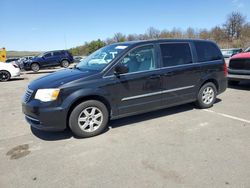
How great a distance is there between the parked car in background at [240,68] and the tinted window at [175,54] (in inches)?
143

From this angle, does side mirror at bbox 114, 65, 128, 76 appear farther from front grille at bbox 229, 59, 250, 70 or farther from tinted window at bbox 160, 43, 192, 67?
front grille at bbox 229, 59, 250, 70

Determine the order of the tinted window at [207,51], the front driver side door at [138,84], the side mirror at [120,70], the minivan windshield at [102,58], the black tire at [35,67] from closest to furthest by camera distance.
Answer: the side mirror at [120,70], the front driver side door at [138,84], the minivan windshield at [102,58], the tinted window at [207,51], the black tire at [35,67]

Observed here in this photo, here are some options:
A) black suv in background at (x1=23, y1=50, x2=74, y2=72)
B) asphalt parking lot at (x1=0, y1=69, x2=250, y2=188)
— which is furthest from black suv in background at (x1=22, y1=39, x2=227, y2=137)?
black suv in background at (x1=23, y1=50, x2=74, y2=72)

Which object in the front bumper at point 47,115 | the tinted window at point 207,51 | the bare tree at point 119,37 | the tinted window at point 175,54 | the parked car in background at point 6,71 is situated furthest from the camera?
the bare tree at point 119,37

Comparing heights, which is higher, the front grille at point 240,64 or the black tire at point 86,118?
the front grille at point 240,64

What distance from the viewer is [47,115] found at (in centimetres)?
416

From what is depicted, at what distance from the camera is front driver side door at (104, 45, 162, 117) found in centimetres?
471

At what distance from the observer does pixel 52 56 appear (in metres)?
23.6

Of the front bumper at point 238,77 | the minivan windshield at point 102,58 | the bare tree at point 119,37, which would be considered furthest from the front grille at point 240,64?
the bare tree at point 119,37

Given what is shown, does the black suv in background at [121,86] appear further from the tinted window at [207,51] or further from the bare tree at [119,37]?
the bare tree at [119,37]

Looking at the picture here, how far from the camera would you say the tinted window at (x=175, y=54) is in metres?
5.29

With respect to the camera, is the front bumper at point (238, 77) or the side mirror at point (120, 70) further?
the front bumper at point (238, 77)

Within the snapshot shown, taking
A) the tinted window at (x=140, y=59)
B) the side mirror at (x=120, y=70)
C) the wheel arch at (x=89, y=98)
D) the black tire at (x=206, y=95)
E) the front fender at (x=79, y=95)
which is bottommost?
the black tire at (x=206, y=95)

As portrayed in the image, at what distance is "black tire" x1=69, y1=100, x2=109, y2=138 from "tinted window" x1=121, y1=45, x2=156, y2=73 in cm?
102
